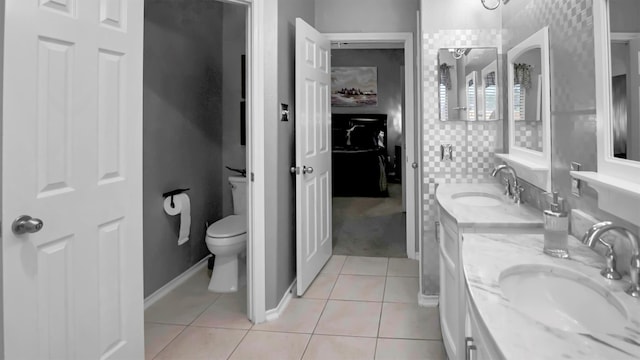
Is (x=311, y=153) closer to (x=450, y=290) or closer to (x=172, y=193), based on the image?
(x=172, y=193)

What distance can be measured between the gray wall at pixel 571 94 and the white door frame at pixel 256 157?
151 cm

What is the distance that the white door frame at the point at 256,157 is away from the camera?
2.51m

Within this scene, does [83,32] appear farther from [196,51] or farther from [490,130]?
[490,130]

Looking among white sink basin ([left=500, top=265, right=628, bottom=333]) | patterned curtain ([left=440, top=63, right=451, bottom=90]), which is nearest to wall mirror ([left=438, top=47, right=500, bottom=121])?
patterned curtain ([left=440, top=63, right=451, bottom=90])

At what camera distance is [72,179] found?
1.57 meters

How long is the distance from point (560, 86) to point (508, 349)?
1403 mm

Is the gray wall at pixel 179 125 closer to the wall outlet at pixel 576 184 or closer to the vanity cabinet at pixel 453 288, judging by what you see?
the vanity cabinet at pixel 453 288

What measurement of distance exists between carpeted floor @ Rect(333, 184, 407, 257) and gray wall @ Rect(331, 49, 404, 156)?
158 cm

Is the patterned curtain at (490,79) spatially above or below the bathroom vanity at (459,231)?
above

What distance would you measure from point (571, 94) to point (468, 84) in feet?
3.98

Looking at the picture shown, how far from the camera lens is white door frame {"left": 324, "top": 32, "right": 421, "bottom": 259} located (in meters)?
3.82

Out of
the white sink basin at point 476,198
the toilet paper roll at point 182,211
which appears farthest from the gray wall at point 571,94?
the toilet paper roll at point 182,211

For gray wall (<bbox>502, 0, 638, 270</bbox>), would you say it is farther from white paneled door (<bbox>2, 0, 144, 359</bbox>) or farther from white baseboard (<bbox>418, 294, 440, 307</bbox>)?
white paneled door (<bbox>2, 0, 144, 359</bbox>)

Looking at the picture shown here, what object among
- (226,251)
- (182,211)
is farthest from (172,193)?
(226,251)
